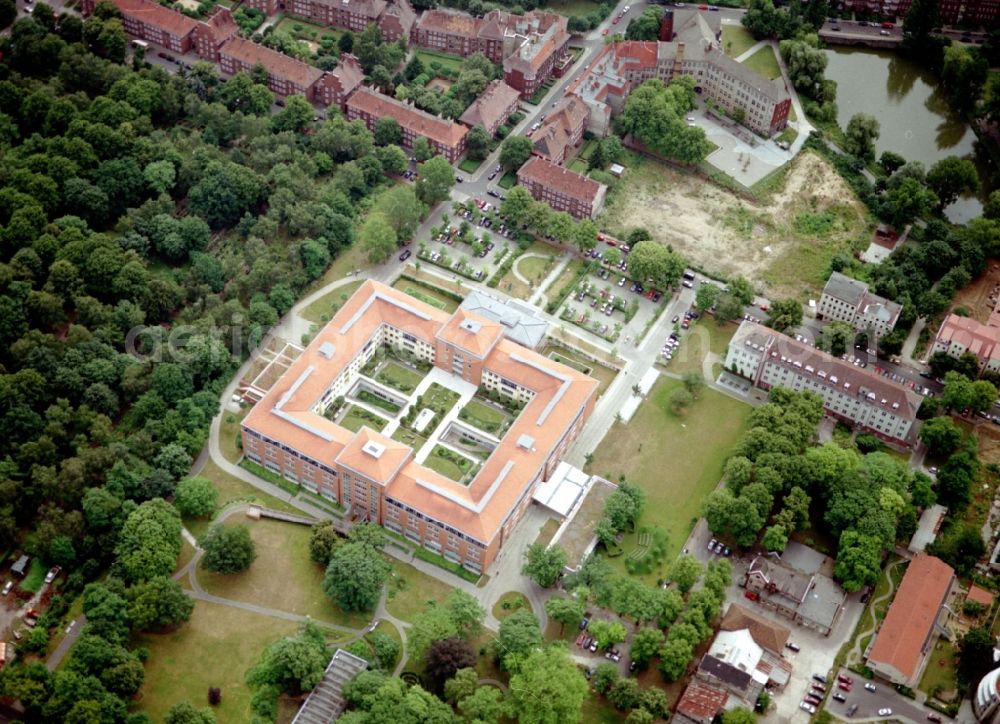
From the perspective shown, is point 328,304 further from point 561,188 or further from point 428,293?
point 561,188

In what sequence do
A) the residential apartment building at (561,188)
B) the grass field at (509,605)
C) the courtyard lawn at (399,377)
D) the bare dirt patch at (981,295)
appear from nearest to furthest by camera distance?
the grass field at (509,605) → the courtyard lawn at (399,377) → the bare dirt patch at (981,295) → the residential apartment building at (561,188)

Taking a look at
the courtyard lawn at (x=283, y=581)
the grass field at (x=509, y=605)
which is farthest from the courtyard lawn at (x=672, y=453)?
the courtyard lawn at (x=283, y=581)

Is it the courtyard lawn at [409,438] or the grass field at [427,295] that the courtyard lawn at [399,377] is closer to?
the courtyard lawn at [409,438]

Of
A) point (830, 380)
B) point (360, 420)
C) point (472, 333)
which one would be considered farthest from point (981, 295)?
point (360, 420)

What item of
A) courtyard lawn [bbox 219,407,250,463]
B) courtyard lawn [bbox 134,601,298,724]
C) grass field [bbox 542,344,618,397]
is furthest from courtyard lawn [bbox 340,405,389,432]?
courtyard lawn [bbox 134,601,298,724]

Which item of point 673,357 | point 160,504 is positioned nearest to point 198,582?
point 160,504
